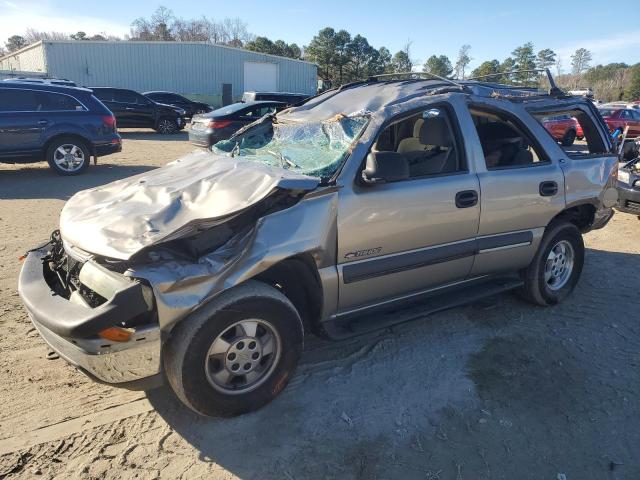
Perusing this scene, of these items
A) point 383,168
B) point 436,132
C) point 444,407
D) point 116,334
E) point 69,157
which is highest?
point 436,132

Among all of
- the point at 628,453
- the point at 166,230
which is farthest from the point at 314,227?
the point at 628,453

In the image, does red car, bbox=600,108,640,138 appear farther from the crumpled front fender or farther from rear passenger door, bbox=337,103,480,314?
the crumpled front fender

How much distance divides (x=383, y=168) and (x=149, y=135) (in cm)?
1721

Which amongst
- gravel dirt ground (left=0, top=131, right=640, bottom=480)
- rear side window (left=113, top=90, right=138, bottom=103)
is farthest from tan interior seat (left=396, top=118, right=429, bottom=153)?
rear side window (left=113, top=90, right=138, bottom=103)

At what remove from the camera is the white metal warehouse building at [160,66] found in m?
32.0

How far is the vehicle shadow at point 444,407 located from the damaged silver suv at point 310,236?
11.0 inches

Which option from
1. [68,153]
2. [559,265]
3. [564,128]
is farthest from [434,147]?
[564,128]

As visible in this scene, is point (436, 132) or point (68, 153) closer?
point (436, 132)

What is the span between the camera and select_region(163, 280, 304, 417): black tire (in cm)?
256

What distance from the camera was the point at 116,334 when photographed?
2.39 meters

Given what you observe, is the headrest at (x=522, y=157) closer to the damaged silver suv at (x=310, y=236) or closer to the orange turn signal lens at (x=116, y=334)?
the damaged silver suv at (x=310, y=236)

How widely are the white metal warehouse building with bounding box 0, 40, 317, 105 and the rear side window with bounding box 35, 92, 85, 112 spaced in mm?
25564

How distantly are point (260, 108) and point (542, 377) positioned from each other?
11174mm

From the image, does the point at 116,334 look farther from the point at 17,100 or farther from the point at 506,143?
the point at 17,100
